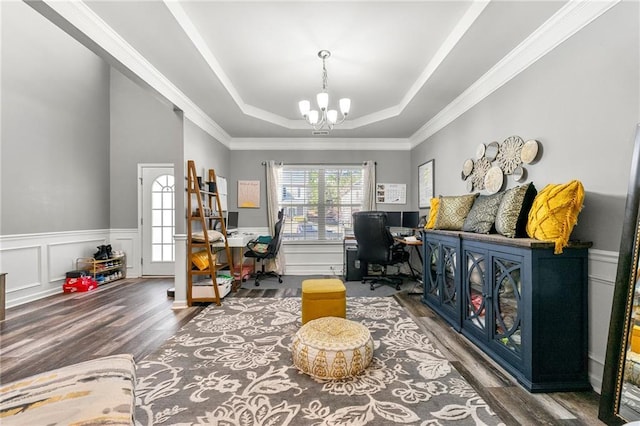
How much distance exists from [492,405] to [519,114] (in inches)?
90.1

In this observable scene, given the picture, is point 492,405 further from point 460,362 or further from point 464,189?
point 464,189

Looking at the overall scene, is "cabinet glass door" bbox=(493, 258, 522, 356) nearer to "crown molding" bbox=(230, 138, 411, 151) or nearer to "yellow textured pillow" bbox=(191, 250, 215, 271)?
"yellow textured pillow" bbox=(191, 250, 215, 271)

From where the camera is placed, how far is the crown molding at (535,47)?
1805 millimetres

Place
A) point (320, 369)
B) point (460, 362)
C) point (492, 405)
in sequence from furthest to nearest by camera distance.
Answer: point (460, 362)
point (320, 369)
point (492, 405)

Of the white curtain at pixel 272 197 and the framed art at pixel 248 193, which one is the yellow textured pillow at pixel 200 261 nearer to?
the white curtain at pixel 272 197

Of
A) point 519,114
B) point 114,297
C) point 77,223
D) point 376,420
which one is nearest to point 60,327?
point 114,297

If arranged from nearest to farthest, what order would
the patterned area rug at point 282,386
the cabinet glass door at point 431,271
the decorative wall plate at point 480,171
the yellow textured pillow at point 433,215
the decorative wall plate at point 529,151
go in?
the patterned area rug at point 282,386
the decorative wall plate at point 529,151
the decorative wall plate at point 480,171
the cabinet glass door at point 431,271
the yellow textured pillow at point 433,215

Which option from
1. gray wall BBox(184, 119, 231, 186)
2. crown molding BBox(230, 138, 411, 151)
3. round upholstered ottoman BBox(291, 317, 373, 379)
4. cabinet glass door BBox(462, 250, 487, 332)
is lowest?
round upholstered ottoman BBox(291, 317, 373, 379)

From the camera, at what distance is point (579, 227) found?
6.18ft

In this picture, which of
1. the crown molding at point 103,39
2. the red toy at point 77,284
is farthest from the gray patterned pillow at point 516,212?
the red toy at point 77,284

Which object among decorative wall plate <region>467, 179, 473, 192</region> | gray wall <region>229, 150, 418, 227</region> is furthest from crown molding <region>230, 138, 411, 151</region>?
decorative wall plate <region>467, 179, 473, 192</region>

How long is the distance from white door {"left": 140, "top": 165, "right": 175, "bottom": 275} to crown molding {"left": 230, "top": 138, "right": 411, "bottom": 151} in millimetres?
1437

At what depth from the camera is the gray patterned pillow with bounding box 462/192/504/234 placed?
7.57 feet

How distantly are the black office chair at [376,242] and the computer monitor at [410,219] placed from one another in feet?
1.87
